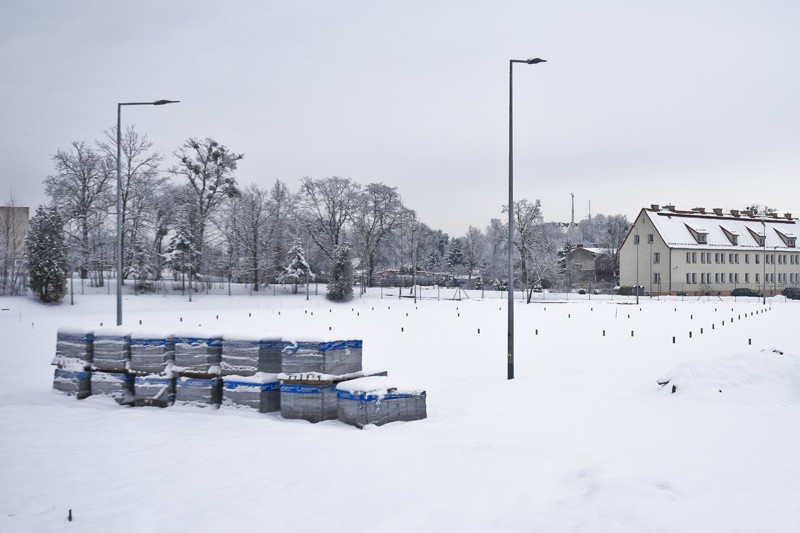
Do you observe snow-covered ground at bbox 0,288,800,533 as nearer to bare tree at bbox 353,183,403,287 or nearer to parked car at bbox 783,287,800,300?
bare tree at bbox 353,183,403,287

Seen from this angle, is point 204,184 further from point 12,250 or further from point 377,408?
point 377,408

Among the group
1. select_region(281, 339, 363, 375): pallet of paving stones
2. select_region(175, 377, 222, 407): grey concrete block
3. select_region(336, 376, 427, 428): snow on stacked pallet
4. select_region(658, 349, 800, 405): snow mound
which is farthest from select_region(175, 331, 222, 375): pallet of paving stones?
select_region(658, 349, 800, 405): snow mound

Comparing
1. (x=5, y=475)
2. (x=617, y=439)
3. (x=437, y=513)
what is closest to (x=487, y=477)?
(x=437, y=513)

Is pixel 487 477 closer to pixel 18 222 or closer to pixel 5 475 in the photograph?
pixel 5 475

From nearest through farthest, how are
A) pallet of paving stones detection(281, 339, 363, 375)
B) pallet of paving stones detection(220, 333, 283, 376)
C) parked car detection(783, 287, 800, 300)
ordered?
pallet of paving stones detection(281, 339, 363, 375), pallet of paving stones detection(220, 333, 283, 376), parked car detection(783, 287, 800, 300)

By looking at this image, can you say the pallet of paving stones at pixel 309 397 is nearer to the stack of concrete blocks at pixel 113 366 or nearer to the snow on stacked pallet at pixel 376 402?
the snow on stacked pallet at pixel 376 402

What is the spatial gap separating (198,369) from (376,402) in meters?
3.64

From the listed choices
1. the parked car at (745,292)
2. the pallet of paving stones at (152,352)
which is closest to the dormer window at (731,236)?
the parked car at (745,292)

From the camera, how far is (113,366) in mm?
11133

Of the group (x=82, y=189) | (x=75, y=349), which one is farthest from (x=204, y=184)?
(x=75, y=349)

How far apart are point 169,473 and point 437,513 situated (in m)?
3.47

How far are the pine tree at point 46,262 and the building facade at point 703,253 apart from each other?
185ft

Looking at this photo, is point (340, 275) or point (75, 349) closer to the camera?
point (75, 349)

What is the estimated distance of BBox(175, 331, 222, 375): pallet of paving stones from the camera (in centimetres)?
1041
